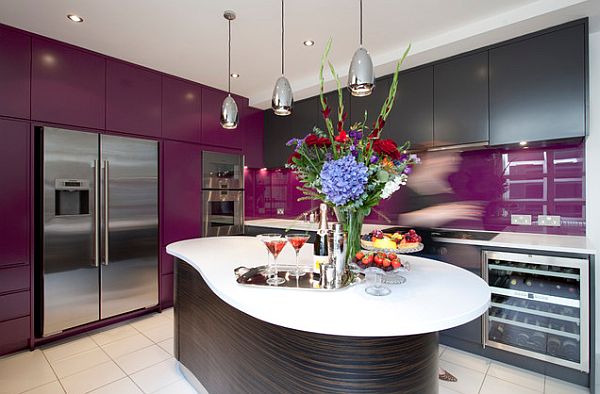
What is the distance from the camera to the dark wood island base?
1.01 metres

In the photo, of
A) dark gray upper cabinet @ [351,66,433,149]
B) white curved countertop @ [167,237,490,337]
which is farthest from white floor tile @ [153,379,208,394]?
dark gray upper cabinet @ [351,66,433,149]

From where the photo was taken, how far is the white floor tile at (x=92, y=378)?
201cm

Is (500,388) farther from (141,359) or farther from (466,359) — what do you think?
(141,359)

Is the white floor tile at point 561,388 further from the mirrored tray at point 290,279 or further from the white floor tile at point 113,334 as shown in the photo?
the white floor tile at point 113,334

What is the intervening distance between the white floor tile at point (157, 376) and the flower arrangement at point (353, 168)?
65.1 inches

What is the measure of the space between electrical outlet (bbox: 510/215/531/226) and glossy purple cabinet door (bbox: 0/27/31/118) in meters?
4.33

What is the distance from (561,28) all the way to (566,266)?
173 centimetres

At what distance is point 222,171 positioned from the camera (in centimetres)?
393

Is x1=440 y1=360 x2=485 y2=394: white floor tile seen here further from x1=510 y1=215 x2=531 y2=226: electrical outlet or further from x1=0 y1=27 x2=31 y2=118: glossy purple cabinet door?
x1=0 y1=27 x2=31 y2=118: glossy purple cabinet door

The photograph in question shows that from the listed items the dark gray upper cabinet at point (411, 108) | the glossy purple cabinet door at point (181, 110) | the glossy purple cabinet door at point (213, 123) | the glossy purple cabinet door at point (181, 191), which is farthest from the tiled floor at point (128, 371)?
the glossy purple cabinet door at point (213, 123)

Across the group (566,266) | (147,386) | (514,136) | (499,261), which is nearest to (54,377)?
(147,386)

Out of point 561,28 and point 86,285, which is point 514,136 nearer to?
point 561,28

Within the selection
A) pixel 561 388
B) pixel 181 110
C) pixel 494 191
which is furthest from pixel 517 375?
pixel 181 110

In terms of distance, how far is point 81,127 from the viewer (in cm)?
279
